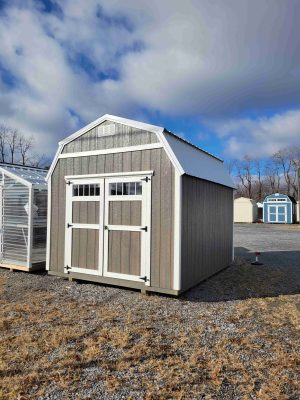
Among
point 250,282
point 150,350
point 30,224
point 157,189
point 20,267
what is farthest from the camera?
point 20,267

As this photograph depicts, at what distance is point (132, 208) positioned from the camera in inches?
234

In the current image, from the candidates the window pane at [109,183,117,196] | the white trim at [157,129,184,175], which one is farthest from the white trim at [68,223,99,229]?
the white trim at [157,129,184,175]

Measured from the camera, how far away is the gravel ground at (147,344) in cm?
273

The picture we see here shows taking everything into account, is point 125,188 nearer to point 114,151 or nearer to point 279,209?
point 114,151

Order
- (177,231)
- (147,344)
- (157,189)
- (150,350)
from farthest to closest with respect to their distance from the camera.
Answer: (157,189), (177,231), (147,344), (150,350)

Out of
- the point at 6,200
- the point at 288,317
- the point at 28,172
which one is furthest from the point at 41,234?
the point at 288,317

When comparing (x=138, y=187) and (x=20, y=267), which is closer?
(x=138, y=187)

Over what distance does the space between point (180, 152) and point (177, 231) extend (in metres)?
1.51

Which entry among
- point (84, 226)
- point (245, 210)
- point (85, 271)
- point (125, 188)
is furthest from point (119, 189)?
point (245, 210)

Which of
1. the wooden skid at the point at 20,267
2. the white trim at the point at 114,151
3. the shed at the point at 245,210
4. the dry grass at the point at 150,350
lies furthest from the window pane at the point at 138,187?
the shed at the point at 245,210

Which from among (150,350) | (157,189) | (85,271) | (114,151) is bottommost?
(150,350)

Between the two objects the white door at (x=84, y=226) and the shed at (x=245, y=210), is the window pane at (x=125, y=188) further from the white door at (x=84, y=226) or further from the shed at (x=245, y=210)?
the shed at (x=245, y=210)

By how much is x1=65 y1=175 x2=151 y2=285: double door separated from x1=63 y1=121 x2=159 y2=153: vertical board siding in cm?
66

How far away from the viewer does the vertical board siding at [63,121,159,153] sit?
5.88 m
